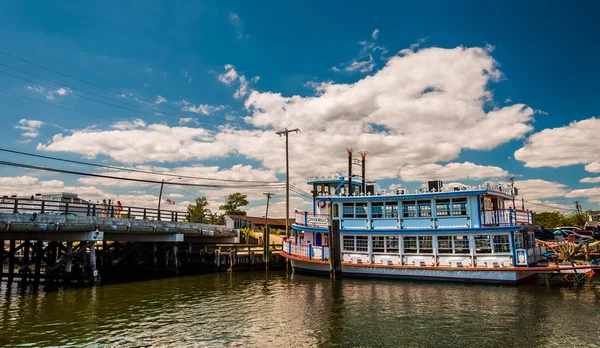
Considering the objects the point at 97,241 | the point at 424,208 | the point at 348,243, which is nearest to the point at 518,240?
the point at 424,208

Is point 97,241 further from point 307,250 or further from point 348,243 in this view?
point 348,243

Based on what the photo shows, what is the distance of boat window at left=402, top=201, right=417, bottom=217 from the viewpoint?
27.0 m

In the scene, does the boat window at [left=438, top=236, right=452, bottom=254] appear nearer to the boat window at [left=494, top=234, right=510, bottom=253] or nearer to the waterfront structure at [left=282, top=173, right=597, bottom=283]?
the waterfront structure at [left=282, top=173, right=597, bottom=283]

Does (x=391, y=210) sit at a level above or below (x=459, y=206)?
below

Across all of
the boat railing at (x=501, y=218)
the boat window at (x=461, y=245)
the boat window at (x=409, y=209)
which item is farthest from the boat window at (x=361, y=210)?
the boat railing at (x=501, y=218)

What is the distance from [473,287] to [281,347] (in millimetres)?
15140

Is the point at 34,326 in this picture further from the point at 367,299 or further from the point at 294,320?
the point at 367,299

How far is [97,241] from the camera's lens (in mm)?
33125

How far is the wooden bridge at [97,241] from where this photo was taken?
23.1 m

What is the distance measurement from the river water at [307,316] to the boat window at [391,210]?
16.3ft

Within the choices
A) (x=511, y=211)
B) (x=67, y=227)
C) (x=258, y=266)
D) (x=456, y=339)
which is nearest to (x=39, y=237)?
(x=67, y=227)

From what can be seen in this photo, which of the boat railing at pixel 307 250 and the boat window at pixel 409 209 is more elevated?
the boat window at pixel 409 209

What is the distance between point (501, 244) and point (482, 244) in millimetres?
1086

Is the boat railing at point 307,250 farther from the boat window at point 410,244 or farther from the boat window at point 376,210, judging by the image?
the boat window at point 410,244
